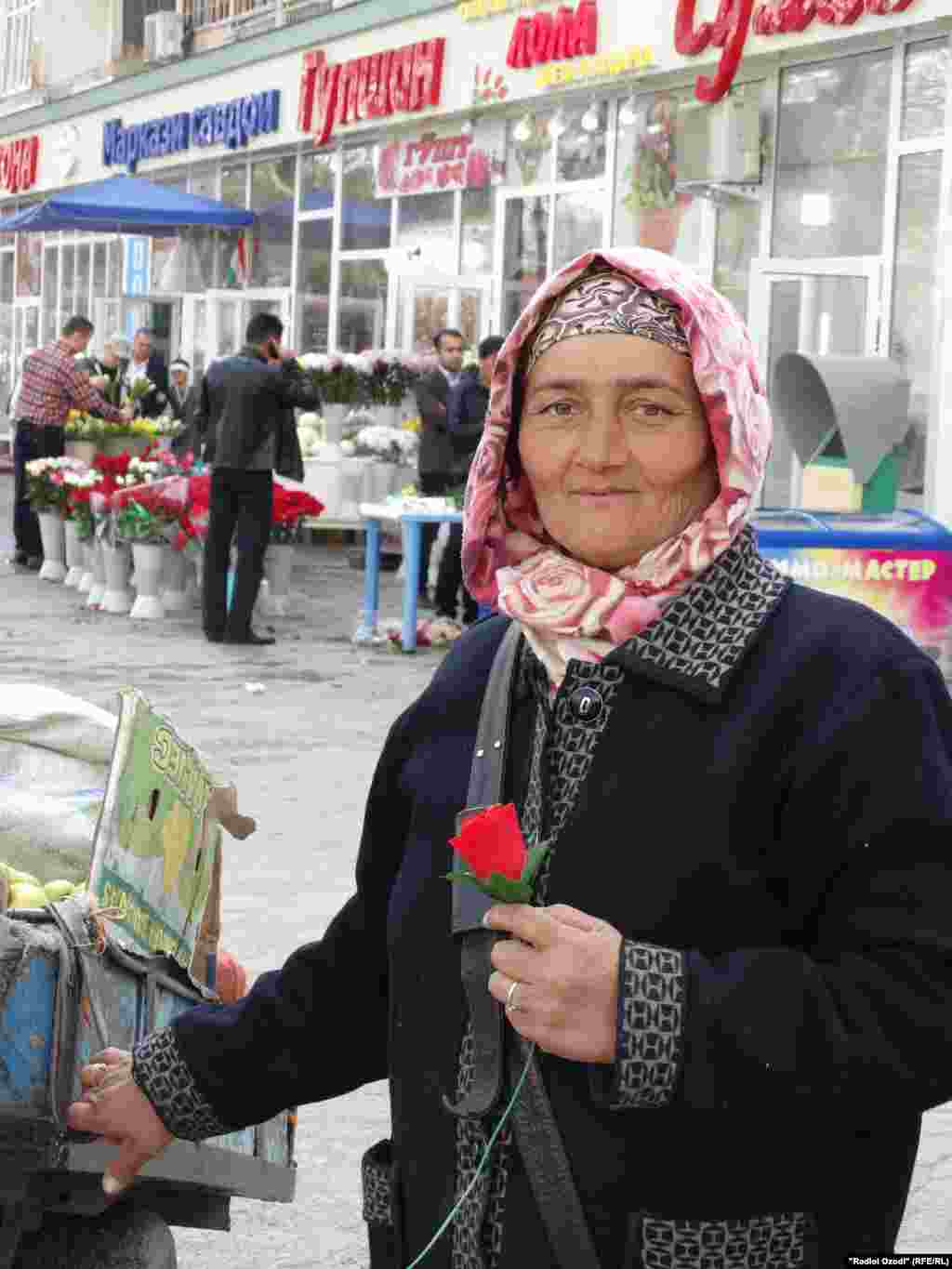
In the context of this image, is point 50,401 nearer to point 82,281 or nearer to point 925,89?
point 925,89

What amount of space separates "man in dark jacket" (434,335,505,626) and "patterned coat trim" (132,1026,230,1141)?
473 inches

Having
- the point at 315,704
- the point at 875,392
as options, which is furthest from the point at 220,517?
the point at 875,392

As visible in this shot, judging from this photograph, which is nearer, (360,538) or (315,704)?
(315,704)

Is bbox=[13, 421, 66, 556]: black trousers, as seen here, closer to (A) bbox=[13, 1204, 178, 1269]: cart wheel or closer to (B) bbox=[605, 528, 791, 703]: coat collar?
(A) bbox=[13, 1204, 178, 1269]: cart wheel

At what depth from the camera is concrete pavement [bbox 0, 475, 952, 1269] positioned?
4457mm

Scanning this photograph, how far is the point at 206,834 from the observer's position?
3.06 m

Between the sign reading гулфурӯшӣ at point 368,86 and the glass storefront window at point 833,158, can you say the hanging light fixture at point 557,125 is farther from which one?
the glass storefront window at point 833,158

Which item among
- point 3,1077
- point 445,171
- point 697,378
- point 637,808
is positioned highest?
point 445,171

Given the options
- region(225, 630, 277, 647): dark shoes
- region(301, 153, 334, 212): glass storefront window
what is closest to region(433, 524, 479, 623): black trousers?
region(225, 630, 277, 647): dark shoes

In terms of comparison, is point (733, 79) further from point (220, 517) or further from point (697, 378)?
point (697, 378)

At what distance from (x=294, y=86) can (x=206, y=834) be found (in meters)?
23.2

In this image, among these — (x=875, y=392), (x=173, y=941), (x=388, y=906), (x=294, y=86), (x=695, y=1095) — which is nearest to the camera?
(x=695, y=1095)

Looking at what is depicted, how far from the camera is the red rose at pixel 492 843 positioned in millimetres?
1823

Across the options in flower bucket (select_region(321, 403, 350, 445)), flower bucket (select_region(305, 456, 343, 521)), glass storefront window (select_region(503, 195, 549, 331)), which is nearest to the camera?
flower bucket (select_region(305, 456, 343, 521))
